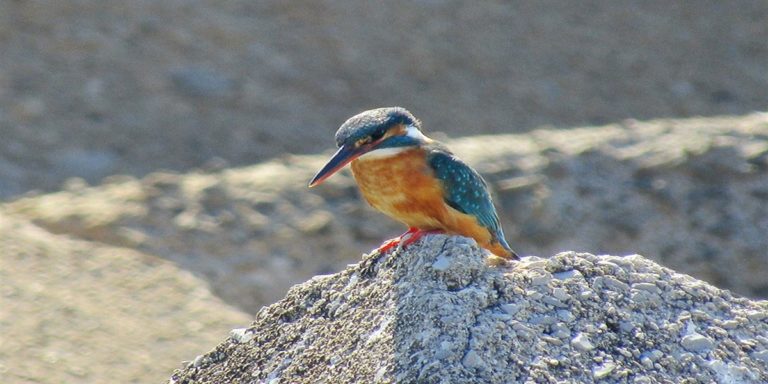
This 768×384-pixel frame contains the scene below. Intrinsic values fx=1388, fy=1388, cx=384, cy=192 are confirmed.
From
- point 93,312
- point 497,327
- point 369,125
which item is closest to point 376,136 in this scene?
point 369,125

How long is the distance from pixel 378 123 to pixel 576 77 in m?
9.46

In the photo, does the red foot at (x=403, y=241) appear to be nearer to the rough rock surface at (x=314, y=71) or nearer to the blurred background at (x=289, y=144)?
the blurred background at (x=289, y=144)

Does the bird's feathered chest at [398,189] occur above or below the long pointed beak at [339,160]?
below

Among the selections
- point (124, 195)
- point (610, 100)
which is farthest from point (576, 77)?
point (124, 195)

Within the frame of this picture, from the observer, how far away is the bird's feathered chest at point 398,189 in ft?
16.3

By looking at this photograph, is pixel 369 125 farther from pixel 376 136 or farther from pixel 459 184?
pixel 459 184

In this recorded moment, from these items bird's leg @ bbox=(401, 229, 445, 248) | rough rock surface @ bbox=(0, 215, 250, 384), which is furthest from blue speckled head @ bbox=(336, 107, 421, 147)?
rough rock surface @ bbox=(0, 215, 250, 384)

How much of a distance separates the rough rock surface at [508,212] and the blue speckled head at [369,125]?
13.6 ft

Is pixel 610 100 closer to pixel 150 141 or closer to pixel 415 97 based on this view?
pixel 415 97

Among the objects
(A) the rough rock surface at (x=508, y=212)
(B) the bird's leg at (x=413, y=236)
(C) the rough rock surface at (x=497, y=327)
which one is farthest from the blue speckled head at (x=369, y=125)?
(A) the rough rock surface at (x=508, y=212)

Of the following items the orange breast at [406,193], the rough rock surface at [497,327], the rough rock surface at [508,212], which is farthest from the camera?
the rough rock surface at [508,212]

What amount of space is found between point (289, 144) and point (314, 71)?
5.46 ft

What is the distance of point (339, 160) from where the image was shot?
4.86 metres

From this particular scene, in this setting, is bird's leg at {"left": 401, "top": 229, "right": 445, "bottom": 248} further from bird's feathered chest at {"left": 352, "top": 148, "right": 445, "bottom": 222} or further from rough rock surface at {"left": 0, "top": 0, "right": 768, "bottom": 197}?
rough rock surface at {"left": 0, "top": 0, "right": 768, "bottom": 197}
